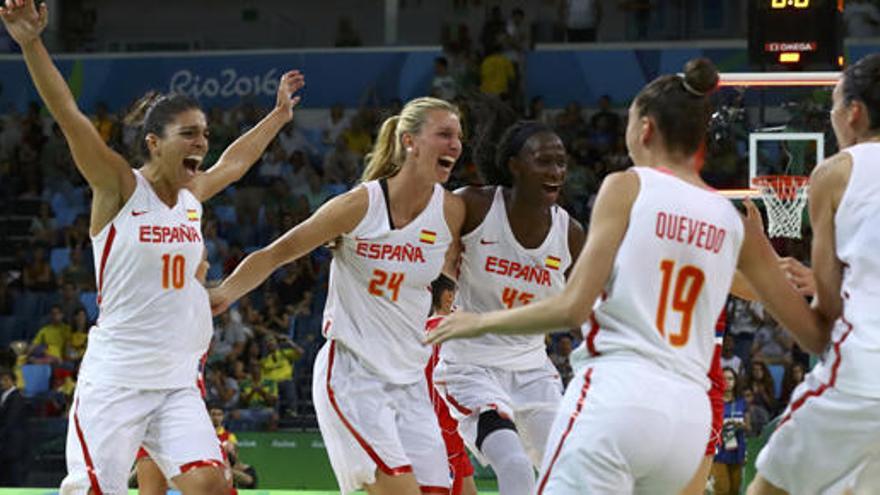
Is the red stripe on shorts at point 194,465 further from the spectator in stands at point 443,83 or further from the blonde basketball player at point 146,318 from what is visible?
the spectator in stands at point 443,83

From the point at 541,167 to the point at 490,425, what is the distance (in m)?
1.23

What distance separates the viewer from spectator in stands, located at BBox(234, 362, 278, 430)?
16125 millimetres

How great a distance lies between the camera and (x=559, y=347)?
15.8 m

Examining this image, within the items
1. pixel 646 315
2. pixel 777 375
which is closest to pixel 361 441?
pixel 646 315

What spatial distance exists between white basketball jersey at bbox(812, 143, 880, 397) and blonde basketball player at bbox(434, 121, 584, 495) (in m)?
2.51

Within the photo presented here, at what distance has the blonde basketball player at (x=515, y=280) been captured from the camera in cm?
785

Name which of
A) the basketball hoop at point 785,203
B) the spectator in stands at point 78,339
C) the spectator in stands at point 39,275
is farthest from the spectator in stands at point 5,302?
the basketball hoop at point 785,203

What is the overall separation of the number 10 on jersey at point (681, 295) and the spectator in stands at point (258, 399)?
37.4 ft

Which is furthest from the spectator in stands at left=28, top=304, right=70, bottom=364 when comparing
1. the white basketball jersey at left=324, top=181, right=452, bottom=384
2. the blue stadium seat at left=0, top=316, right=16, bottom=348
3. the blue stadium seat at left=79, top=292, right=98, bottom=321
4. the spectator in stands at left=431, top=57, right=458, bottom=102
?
the white basketball jersey at left=324, top=181, right=452, bottom=384

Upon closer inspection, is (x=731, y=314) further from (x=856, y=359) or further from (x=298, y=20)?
(x=856, y=359)

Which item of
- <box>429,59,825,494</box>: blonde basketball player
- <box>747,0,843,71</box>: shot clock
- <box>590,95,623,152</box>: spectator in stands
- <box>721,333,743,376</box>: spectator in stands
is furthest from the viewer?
<box>590,95,623,152</box>: spectator in stands

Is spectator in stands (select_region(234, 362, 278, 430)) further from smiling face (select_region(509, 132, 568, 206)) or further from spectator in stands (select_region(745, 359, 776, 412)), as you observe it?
smiling face (select_region(509, 132, 568, 206))

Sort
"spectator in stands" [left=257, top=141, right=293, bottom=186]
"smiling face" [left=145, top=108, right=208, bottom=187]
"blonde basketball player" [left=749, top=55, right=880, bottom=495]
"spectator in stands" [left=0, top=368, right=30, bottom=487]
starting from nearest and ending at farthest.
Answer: "blonde basketball player" [left=749, top=55, right=880, bottom=495] < "smiling face" [left=145, top=108, right=208, bottom=187] < "spectator in stands" [left=0, top=368, right=30, bottom=487] < "spectator in stands" [left=257, top=141, right=293, bottom=186]

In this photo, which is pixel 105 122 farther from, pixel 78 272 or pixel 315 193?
pixel 315 193
